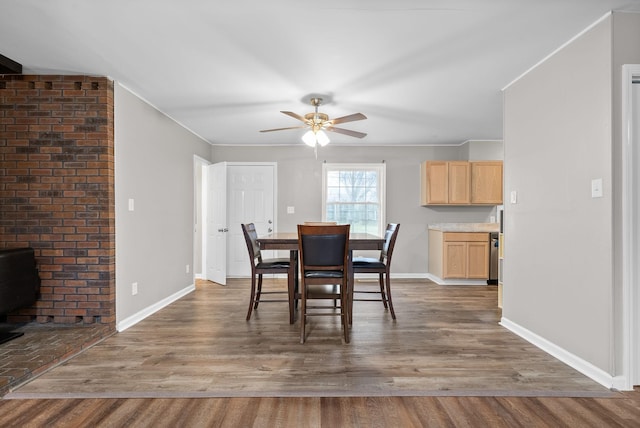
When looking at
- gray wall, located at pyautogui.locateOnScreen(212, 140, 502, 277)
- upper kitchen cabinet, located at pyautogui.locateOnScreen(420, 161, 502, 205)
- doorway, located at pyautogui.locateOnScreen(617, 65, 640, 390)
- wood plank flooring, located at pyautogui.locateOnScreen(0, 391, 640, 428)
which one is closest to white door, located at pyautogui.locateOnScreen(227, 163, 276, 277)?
gray wall, located at pyautogui.locateOnScreen(212, 140, 502, 277)

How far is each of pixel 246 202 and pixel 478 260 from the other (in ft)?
12.7

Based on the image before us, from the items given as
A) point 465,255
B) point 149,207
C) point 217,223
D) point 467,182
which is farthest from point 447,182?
point 149,207

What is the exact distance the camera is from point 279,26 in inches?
89.7

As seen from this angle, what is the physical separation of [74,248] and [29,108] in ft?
4.28

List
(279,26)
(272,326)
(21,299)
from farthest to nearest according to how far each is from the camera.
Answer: (272,326), (21,299), (279,26)

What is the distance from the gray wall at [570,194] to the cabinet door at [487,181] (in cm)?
228

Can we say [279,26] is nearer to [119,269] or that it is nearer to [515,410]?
[119,269]

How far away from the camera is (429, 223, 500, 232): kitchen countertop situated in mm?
5293

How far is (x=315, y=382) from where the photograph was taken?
7.11 feet

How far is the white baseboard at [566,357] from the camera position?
84.6 inches

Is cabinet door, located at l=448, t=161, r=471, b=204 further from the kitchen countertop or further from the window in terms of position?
the window

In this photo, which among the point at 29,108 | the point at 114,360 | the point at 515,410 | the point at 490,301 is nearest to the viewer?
the point at 515,410

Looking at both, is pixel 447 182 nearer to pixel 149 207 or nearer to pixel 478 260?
pixel 478 260

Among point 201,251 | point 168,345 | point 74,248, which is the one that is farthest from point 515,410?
point 201,251
